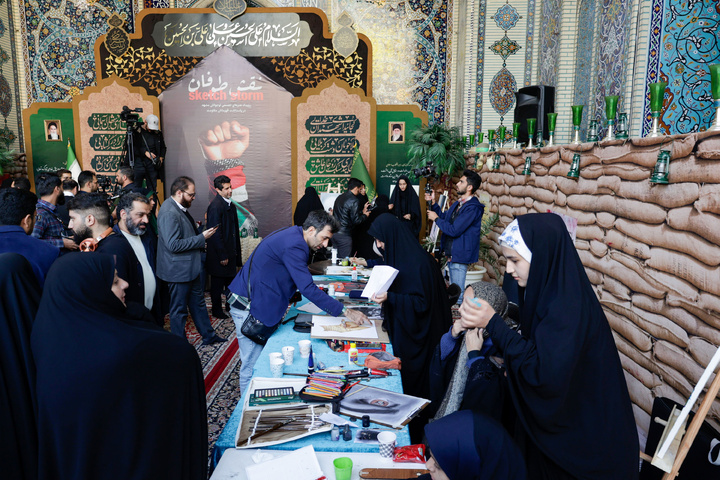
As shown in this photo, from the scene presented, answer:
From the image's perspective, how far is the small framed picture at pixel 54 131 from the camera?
7469 millimetres

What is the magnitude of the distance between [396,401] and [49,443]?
1233 mm

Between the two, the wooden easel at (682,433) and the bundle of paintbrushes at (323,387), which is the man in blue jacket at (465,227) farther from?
the wooden easel at (682,433)

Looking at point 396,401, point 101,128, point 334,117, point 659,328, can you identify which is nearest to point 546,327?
point 396,401

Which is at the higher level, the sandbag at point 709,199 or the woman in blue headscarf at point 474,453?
the sandbag at point 709,199

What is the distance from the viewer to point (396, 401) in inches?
77.9

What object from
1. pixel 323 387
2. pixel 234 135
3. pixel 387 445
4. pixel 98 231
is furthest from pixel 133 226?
pixel 234 135

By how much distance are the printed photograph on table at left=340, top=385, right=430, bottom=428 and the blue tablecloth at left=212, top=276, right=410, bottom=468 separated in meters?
0.04

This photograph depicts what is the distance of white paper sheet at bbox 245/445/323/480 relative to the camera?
4.98 ft

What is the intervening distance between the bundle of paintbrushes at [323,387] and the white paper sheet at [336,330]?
1.49 ft

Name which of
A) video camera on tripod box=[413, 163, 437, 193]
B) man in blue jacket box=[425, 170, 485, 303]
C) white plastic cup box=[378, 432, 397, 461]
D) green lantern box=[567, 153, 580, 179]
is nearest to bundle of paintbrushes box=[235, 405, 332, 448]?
white plastic cup box=[378, 432, 397, 461]

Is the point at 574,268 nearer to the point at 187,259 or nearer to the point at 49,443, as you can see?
the point at 49,443

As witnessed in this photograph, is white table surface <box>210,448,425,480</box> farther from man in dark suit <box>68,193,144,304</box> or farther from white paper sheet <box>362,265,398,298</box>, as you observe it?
man in dark suit <box>68,193,144,304</box>

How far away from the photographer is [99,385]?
1.42 metres

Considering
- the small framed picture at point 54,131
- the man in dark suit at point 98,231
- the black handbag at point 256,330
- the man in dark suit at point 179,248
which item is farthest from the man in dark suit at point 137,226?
the small framed picture at point 54,131
